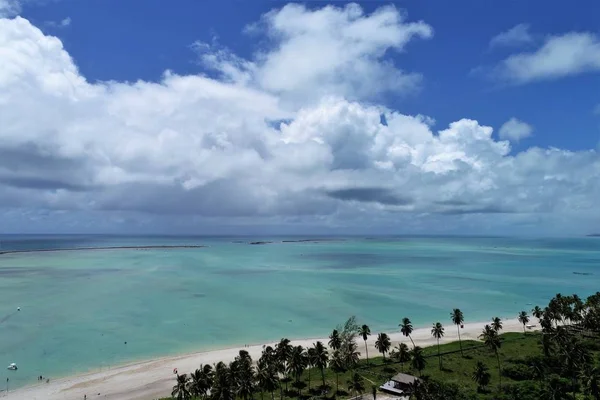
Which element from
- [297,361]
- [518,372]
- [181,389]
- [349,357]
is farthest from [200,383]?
[518,372]

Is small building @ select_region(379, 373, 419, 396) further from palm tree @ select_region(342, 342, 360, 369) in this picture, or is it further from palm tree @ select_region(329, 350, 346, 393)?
→ palm tree @ select_region(329, 350, 346, 393)

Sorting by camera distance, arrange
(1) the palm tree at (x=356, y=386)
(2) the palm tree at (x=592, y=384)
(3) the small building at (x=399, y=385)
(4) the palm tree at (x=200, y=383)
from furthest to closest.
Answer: (3) the small building at (x=399, y=385), (1) the palm tree at (x=356, y=386), (4) the palm tree at (x=200, y=383), (2) the palm tree at (x=592, y=384)

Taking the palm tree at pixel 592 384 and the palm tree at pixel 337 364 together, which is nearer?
the palm tree at pixel 592 384

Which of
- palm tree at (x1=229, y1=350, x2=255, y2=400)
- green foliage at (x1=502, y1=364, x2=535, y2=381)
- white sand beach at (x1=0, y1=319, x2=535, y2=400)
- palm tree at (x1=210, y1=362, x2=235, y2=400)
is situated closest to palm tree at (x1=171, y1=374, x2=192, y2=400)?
palm tree at (x1=210, y1=362, x2=235, y2=400)

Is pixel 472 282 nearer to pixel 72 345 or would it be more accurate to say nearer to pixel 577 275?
pixel 577 275

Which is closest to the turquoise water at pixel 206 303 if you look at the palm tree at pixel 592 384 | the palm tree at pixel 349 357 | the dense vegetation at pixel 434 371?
the dense vegetation at pixel 434 371

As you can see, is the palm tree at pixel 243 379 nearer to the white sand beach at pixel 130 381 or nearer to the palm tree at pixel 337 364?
the palm tree at pixel 337 364
